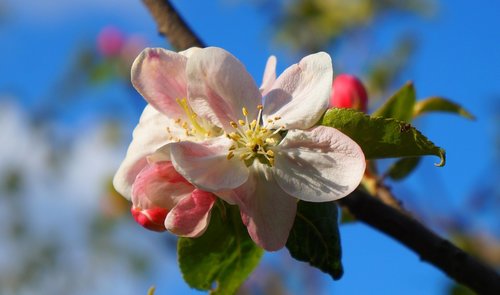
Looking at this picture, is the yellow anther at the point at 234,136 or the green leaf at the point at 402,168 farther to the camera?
the green leaf at the point at 402,168

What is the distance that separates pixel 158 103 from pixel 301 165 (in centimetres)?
19

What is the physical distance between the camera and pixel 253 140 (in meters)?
0.84

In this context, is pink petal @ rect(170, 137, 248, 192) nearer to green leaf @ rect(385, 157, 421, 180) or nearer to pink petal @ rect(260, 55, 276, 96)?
pink petal @ rect(260, 55, 276, 96)

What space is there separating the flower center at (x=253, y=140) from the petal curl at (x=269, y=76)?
0.14ft

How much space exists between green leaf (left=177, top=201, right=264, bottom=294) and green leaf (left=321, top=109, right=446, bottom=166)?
0.54 feet

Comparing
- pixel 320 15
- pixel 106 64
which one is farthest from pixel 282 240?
pixel 320 15

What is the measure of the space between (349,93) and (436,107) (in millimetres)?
222

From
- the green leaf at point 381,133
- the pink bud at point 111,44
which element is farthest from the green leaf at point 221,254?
the pink bud at point 111,44

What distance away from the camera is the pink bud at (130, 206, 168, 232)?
0.84 meters

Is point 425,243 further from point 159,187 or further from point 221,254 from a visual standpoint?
point 159,187

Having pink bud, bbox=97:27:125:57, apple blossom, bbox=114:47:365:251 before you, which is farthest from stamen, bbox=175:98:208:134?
pink bud, bbox=97:27:125:57

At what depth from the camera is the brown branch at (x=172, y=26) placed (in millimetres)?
1200

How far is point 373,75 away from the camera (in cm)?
505

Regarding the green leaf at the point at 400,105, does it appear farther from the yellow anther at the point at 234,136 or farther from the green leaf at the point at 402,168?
the yellow anther at the point at 234,136
